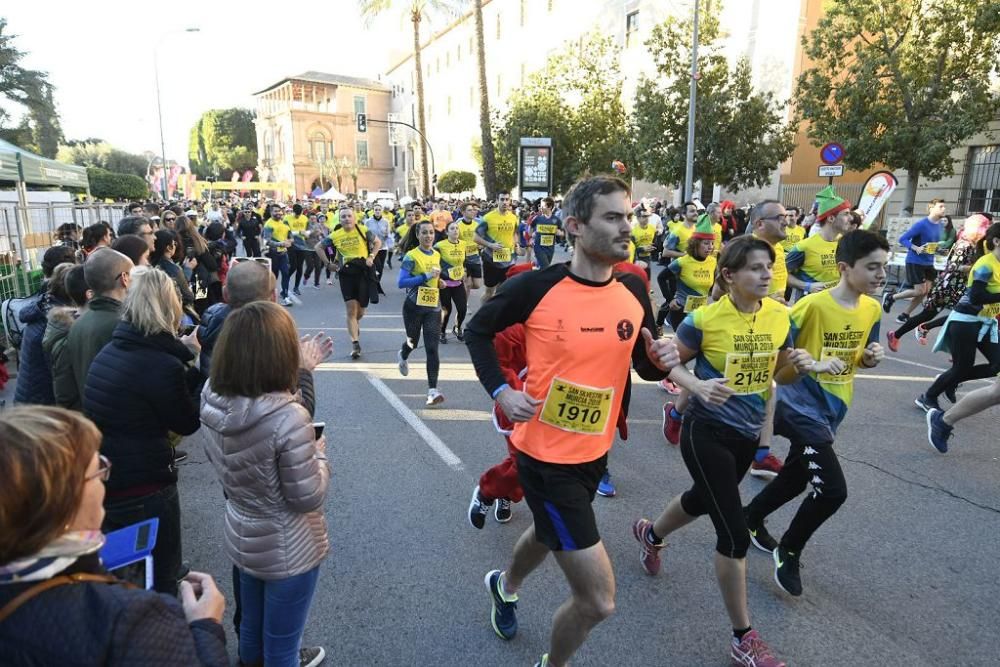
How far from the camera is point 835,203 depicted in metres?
6.11

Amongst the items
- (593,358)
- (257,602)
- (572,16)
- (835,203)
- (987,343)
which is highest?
(572,16)

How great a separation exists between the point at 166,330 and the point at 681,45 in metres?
25.1

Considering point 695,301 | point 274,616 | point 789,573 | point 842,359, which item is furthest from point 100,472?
point 695,301

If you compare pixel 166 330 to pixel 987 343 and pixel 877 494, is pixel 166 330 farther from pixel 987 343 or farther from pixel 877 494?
pixel 987 343

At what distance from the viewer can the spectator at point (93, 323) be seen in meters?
3.15

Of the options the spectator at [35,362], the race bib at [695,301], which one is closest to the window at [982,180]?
the race bib at [695,301]

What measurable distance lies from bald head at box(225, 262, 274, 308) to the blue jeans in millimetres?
1435

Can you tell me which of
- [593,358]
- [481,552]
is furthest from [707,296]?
[593,358]

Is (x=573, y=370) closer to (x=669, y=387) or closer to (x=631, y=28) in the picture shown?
(x=669, y=387)

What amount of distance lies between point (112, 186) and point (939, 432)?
39.5 metres

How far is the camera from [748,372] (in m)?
3.06

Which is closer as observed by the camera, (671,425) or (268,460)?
(268,460)

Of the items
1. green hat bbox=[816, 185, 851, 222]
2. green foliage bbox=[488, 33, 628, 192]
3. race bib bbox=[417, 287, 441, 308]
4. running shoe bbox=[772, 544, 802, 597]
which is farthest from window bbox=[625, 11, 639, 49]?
running shoe bbox=[772, 544, 802, 597]

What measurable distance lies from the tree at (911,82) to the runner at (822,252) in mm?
13214
